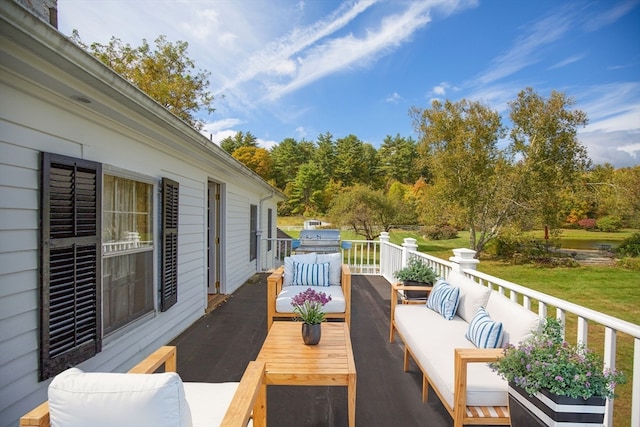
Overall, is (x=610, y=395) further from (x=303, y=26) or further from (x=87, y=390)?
(x=303, y=26)

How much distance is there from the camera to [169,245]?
364cm

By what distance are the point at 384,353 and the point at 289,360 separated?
1.49 m

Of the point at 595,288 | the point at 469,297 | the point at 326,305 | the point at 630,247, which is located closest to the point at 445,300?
the point at 469,297

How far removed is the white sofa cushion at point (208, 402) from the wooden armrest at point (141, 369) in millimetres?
194

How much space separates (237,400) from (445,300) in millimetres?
2216

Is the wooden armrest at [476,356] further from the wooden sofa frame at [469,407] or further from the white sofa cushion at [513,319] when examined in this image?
the white sofa cushion at [513,319]

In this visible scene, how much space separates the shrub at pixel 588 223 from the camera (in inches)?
820

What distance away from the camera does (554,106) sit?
1241 centimetres

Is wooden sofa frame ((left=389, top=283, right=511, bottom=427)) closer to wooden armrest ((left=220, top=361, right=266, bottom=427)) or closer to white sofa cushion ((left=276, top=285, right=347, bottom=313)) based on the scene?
wooden armrest ((left=220, top=361, right=266, bottom=427))

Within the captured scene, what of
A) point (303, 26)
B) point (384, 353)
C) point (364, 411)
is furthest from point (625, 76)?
point (364, 411)

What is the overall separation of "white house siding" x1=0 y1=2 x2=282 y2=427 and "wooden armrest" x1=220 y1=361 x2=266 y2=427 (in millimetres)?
1263

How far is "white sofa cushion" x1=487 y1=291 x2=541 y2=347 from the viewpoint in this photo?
2.00 metres

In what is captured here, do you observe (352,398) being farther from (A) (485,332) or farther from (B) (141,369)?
(B) (141,369)

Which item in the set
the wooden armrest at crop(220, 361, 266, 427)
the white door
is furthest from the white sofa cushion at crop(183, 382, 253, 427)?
the white door
